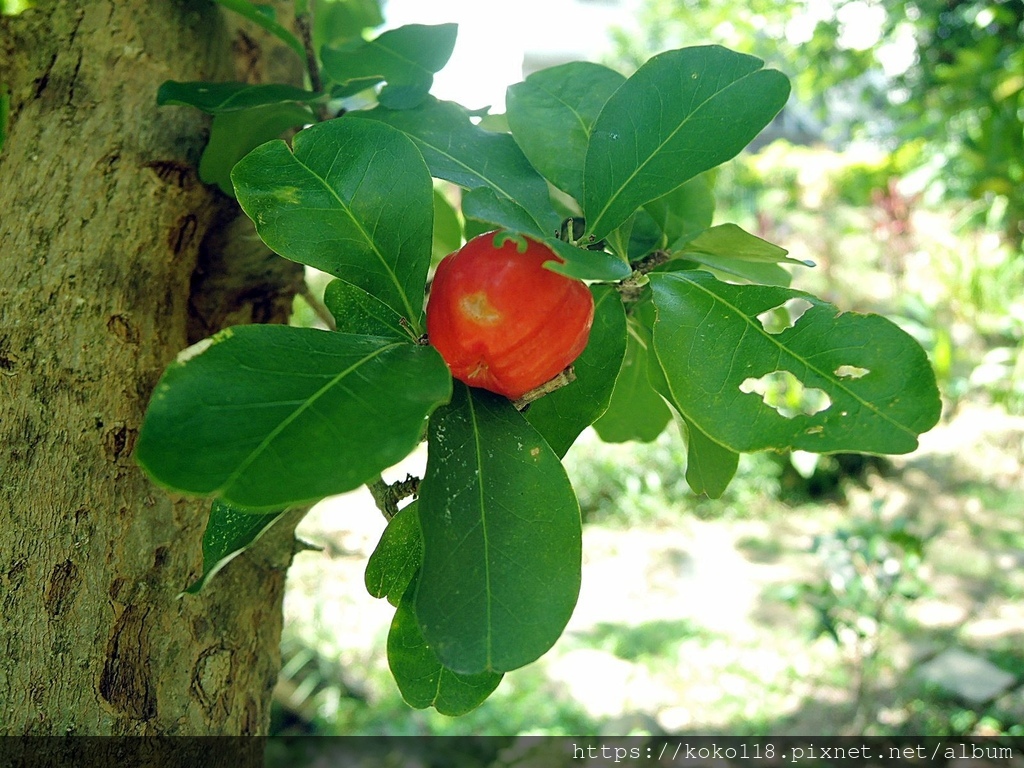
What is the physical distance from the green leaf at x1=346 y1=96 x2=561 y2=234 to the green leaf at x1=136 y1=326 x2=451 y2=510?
0.22 metres

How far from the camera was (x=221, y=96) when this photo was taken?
74 cm

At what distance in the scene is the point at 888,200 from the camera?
598cm

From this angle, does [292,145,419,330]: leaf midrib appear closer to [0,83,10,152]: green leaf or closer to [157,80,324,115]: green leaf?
[157,80,324,115]: green leaf

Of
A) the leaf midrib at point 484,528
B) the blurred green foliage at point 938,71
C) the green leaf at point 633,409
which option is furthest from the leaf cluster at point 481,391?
the blurred green foliage at point 938,71

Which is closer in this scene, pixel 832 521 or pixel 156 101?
pixel 156 101

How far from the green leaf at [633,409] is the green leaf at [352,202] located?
1.04ft

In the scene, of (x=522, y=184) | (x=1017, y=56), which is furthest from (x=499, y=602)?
(x=1017, y=56)

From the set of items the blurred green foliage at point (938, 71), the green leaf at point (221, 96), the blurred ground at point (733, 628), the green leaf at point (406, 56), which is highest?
the green leaf at point (406, 56)

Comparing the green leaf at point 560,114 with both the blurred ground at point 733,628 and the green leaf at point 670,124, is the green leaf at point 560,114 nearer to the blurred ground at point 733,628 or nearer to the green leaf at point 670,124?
the green leaf at point 670,124

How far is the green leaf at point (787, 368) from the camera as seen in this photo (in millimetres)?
514

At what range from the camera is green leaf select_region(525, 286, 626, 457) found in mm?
625

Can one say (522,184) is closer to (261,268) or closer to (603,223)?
(603,223)

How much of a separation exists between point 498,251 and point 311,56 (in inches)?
20.1

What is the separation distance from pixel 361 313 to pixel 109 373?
0.24m
